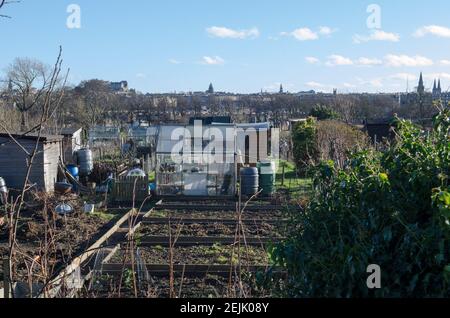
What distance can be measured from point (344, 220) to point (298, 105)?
216 feet

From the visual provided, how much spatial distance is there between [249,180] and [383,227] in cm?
1526

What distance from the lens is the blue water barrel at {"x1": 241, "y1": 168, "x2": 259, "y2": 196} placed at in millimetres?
18578

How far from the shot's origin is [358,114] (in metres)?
54.5

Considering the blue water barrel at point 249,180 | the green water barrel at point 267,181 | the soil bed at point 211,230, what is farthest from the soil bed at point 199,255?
the green water barrel at point 267,181

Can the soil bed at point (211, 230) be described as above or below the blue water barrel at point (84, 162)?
below

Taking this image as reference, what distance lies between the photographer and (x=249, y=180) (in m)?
18.6

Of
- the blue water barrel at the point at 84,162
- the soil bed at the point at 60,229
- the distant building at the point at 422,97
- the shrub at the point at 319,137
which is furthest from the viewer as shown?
the blue water barrel at the point at 84,162

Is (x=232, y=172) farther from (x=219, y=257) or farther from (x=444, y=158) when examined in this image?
(x=444, y=158)

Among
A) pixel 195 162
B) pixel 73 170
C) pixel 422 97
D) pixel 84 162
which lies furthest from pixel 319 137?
pixel 73 170

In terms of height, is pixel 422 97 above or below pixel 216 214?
above

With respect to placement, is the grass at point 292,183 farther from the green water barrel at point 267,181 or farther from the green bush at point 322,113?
the green bush at point 322,113

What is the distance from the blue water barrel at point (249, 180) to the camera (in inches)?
731

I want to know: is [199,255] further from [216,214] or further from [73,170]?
[73,170]

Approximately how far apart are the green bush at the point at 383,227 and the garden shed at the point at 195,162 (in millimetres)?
14902
